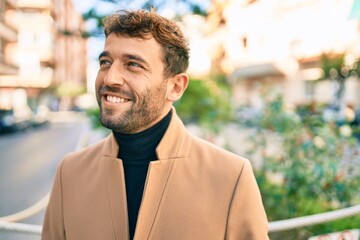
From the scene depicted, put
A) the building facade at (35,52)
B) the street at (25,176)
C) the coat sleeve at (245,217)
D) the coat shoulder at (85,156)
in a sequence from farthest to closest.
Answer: the building facade at (35,52) → the street at (25,176) → the coat shoulder at (85,156) → the coat sleeve at (245,217)

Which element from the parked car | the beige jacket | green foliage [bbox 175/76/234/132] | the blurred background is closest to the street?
the blurred background

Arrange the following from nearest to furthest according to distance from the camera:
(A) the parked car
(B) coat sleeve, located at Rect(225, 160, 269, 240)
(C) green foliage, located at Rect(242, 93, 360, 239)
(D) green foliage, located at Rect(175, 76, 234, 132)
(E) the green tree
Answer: (B) coat sleeve, located at Rect(225, 160, 269, 240)
(C) green foliage, located at Rect(242, 93, 360, 239)
(D) green foliage, located at Rect(175, 76, 234, 132)
(E) the green tree
(A) the parked car

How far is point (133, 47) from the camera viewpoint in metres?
1.38

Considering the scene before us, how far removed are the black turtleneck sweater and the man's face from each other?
6 cm

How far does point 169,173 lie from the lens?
1449 millimetres

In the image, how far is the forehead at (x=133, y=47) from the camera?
1.38 metres

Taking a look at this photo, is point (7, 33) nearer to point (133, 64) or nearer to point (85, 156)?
point (85, 156)

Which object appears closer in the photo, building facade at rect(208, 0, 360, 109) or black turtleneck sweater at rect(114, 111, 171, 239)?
black turtleneck sweater at rect(114, 111, 171, 239)

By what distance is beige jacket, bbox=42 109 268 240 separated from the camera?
1.35 m

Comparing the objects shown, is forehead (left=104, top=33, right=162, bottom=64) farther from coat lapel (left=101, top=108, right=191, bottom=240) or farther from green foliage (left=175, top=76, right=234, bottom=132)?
green foliage (left=175, top=76, right=234, bottom=132)

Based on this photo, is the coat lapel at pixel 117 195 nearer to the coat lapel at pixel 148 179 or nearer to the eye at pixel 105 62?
the coat lapel at pixel 148 179

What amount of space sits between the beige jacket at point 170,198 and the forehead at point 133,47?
0.28 meters

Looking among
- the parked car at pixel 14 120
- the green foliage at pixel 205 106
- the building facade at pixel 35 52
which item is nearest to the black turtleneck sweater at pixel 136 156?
the green foliage at pixel 205 106

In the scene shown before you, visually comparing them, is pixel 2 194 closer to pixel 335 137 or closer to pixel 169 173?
pixel 335 137
